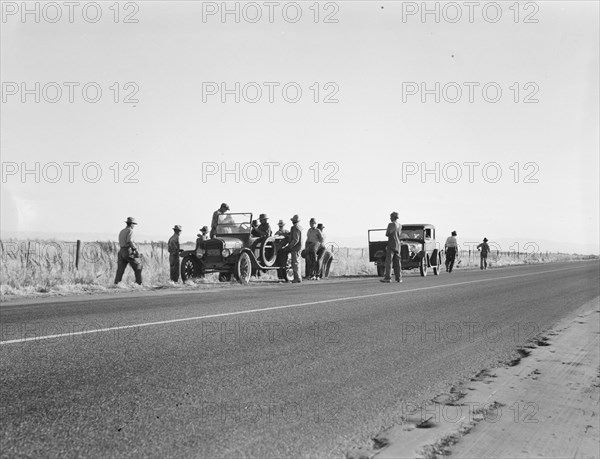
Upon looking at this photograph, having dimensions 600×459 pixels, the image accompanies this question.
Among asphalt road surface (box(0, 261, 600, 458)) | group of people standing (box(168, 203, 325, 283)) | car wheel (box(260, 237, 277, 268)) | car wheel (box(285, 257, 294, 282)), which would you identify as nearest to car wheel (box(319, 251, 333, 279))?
group of people standing (box(168, 203, 325, 283))

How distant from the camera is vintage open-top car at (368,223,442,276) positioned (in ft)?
85.6

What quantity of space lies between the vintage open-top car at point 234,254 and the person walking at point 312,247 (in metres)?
1.77

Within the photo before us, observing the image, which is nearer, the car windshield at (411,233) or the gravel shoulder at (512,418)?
the gravel shoulder at (512,418)

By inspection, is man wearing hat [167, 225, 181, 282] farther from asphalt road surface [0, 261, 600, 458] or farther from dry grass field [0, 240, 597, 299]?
asphalt road surface [0, 261, 600, 458]

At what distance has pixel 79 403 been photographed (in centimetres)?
373

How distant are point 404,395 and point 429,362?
133 cm

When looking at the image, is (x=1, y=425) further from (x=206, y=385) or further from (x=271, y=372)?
(x=271, y=372)

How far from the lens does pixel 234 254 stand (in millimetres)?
18422

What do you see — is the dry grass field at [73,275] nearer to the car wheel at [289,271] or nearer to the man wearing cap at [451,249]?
the car wheel at [289,271]

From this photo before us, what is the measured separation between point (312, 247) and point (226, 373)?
57.0 feet

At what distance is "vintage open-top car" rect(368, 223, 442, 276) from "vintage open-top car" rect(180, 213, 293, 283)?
7.02m

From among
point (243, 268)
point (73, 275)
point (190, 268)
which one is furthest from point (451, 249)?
point (73, 275)

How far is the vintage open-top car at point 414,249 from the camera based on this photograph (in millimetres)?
26094

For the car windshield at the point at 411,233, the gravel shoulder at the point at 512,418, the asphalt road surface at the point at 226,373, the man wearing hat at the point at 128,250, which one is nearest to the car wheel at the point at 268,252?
the man wearing hat at the point at 128,250
